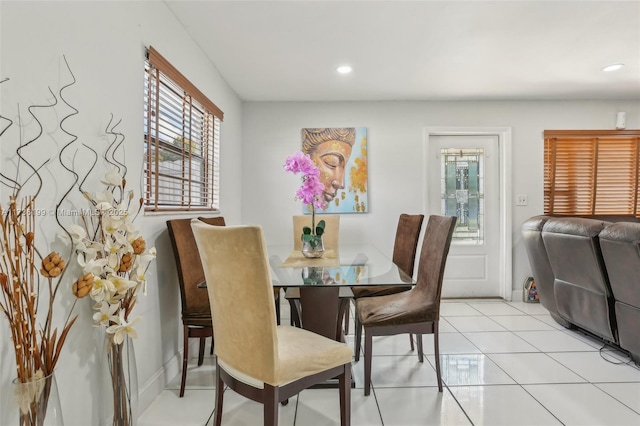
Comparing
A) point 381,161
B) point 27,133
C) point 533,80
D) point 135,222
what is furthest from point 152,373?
point 533,80

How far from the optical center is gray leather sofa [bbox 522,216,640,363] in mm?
2145

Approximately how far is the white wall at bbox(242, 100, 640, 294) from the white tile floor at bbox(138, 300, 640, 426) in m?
1.63

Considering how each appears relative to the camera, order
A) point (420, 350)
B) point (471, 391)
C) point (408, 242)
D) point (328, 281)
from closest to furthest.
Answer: point (328, 281) → point (471, 391) → point (420, 350) → point (408, 242)

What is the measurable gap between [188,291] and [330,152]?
7.82 feet

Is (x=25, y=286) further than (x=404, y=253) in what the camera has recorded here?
No

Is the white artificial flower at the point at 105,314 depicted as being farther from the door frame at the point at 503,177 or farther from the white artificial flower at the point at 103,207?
the door frame at the point at 503,177

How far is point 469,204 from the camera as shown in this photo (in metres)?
4.09

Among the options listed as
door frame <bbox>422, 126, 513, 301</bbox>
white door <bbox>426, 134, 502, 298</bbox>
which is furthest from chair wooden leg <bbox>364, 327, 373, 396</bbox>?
white door <bbox>426, 134, 502, 298</bbox>

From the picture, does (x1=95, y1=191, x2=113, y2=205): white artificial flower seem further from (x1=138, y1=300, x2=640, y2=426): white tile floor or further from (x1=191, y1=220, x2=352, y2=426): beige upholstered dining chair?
(x1=138, y1=300, x2=640, y2=426): white tile floor

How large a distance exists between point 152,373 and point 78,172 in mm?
1209

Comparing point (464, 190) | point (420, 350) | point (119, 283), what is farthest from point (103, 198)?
point (464, 190)

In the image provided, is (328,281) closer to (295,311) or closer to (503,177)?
(295,311)

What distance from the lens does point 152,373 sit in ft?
6.40

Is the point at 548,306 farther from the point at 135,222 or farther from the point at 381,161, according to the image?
the point at 135,222
